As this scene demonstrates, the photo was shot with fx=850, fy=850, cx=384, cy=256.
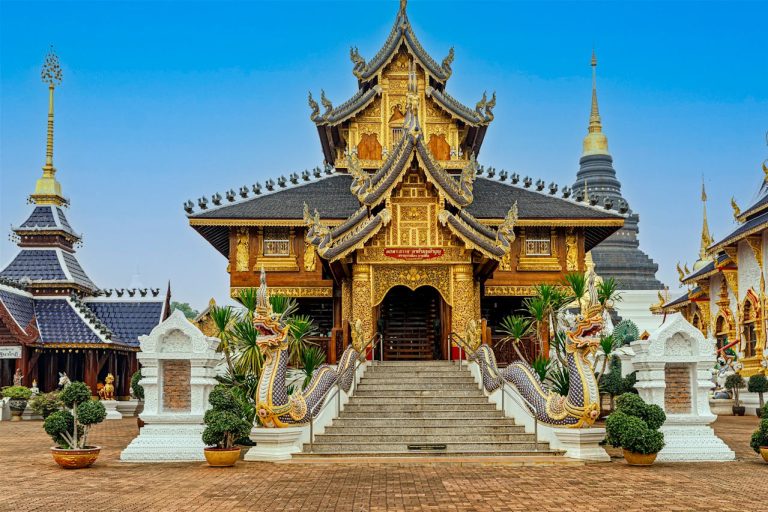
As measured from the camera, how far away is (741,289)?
31.1 m

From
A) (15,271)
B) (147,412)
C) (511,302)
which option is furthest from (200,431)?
(15,271)

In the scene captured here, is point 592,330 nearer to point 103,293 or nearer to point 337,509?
point 337,509

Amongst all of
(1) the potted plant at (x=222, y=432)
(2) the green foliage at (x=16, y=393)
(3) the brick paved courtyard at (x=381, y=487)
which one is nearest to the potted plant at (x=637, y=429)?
(3) the brick paved courtyard at (x=381, y=487)

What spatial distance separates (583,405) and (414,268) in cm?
738

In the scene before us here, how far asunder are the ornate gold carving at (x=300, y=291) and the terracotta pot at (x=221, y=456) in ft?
43.1

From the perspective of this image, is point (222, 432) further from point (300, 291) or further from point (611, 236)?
point (611, 236)

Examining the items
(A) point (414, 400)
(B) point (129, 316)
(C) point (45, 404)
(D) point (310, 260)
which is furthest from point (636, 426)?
(B) point (129, 316)

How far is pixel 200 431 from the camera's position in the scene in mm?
14406

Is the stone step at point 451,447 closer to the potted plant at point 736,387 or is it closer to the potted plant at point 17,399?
the potted plant at point 736,387

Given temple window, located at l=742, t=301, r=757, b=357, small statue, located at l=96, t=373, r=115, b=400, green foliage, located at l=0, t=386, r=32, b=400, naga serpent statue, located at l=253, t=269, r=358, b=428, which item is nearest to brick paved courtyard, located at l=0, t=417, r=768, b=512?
naga serpent statue, located at l=253, t=269, r=358, b=428

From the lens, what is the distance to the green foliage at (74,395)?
1302 centimetres

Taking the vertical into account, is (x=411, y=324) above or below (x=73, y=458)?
above

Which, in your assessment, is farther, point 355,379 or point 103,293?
point 103,293

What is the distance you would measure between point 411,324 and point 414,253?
185 inches
